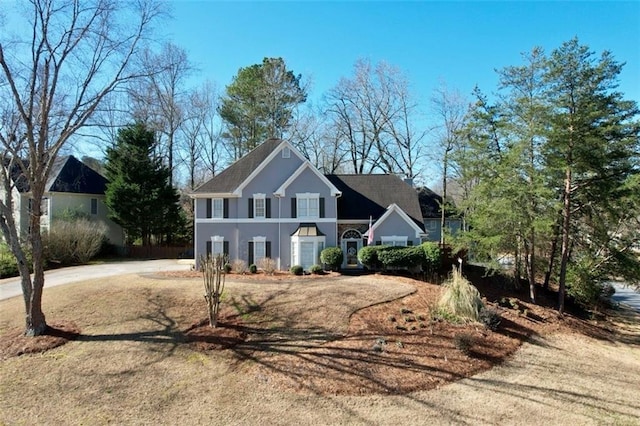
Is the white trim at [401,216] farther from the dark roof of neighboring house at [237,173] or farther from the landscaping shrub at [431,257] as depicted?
the dark roof of neighboring house at [237,173]

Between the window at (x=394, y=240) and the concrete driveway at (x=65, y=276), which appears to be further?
the window at (x=394, y=240)

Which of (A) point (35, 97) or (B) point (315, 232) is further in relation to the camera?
(B) point (315, 232)

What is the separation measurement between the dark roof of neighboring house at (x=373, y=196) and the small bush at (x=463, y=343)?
1186 cm

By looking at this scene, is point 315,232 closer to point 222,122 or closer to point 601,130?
point 601,130

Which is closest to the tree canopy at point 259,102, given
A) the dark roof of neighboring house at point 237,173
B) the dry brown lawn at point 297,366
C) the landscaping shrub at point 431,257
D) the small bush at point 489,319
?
the dark roof of neighboring house at point 237,173

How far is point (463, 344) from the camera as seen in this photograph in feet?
35.1

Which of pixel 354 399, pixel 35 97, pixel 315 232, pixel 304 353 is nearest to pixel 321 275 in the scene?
pixel 315 232

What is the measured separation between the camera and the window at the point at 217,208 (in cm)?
2267

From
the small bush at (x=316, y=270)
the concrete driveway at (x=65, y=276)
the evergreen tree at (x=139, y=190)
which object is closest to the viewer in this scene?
the concrete driveway at (x=65, y=276)

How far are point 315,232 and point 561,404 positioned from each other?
14777mm

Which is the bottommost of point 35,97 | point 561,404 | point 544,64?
point 561,404

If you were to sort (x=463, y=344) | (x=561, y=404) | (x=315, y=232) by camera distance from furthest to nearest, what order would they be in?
1. (x=315, y=232)
2. (x=463, y=344)
3. (x=561, y=404)

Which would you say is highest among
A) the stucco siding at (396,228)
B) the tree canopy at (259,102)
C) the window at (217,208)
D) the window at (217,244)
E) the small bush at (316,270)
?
the tree canopy at (259,102)

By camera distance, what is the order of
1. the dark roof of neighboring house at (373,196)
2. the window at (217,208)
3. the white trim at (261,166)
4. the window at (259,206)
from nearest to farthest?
1. the white trim at (261,166)
2. the window at (259,206)
3. the window at (217,208)
4. the dark roof of neighboring house at (373,196)
